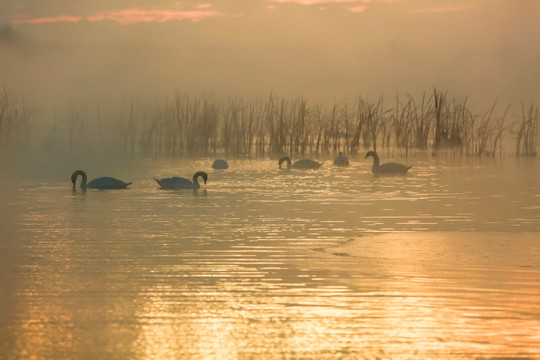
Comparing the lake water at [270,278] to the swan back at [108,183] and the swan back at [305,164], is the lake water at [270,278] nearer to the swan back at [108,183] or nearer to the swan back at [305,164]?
the swan back at [108,183]

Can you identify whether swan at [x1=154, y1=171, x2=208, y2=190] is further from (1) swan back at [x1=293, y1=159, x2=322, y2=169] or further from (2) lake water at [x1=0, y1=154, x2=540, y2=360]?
(1) swan back at [x1=293, y1=159, x2=322, y2=169]

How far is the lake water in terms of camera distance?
477 cm

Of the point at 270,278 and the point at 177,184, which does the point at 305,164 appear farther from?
the point at 270,278

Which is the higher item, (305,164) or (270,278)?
(305,164)

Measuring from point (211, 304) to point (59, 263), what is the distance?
2.12 meters

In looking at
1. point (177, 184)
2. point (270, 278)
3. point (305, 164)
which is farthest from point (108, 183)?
point (270, 278)

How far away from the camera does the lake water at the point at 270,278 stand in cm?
477

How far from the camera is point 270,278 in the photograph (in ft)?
21.3

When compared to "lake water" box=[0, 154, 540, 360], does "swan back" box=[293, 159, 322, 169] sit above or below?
above

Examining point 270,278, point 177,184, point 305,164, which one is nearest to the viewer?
point 270,278

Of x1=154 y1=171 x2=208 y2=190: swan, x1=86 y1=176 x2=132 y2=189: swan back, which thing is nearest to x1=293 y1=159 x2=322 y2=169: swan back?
x1=154 y1=171 x2=208 y2=190: swan

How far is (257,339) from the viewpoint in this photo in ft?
15.8

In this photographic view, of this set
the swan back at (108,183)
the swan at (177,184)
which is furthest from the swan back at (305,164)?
the swan back at (108,183)

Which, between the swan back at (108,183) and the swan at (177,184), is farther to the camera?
the swan back at (108,183)
